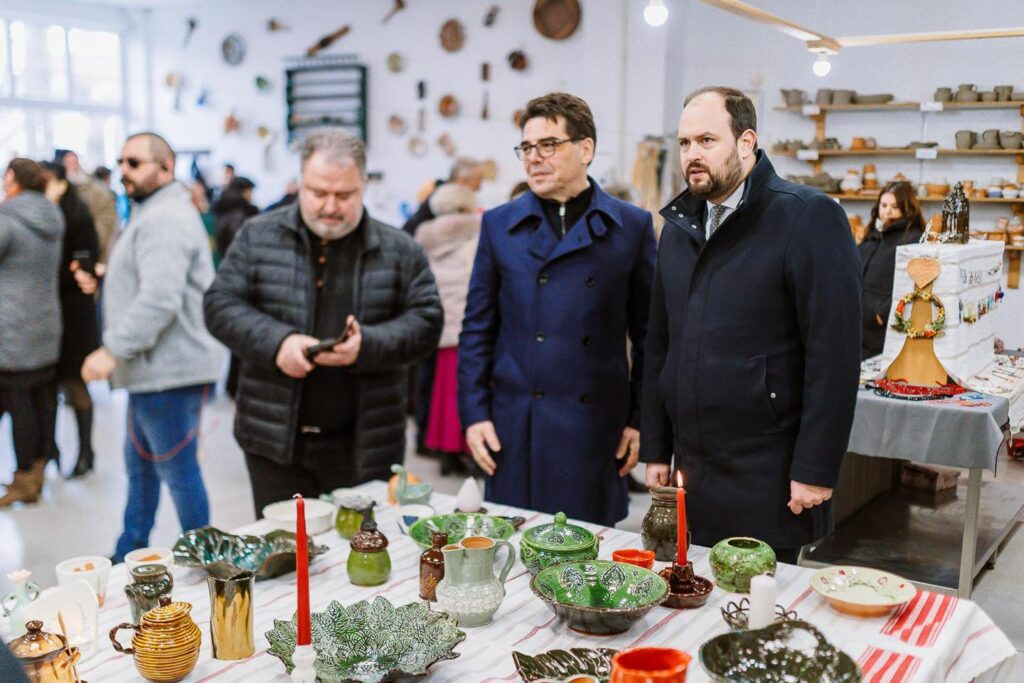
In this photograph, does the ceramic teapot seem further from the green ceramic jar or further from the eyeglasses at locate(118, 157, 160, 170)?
the eyeglasses at locate(118, 157, 160, 170)

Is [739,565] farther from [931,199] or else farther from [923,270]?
[931,199]

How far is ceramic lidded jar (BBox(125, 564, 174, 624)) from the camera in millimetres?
1628

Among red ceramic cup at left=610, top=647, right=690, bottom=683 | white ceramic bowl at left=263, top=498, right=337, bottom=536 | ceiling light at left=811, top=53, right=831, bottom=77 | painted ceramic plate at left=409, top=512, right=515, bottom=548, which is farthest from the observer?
ceiling light at left=811, top=53, right=831, bottom=77

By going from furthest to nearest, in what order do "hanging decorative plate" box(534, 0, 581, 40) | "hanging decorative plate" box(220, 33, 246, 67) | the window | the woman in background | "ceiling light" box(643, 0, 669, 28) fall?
"hanging decorative plate" box(220, 33, 246, 67)
the window
"hanging decorative plate" box(534, 0, 581, 40)
the woman in background
"ceiling light" box(643, 0, 669, 28)

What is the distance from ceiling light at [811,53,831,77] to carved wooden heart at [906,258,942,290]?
755mm

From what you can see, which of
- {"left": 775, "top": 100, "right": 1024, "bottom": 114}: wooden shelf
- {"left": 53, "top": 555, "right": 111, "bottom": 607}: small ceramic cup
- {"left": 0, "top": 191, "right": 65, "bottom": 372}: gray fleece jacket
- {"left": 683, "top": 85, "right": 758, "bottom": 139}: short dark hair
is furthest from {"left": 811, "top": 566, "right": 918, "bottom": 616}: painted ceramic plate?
{"left": 0, "top": 191, "right": 65, "bottom": 372}: gray fleece jacket

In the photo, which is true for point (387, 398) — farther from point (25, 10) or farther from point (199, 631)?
point (25, 10)

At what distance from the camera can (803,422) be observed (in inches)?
79.4

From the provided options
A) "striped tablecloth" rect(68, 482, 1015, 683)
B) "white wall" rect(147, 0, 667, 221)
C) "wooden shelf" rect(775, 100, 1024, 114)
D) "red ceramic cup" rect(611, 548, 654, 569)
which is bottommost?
"striped tablecloth" rect(68, 482, 1015, 683)

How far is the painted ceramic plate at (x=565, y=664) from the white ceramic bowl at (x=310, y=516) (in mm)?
797

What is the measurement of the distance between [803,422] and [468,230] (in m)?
3.22

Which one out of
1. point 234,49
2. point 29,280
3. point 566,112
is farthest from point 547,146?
point 234,49

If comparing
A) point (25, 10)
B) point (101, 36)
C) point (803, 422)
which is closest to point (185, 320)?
point (803, 422)

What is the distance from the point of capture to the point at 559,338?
8.05 ft
